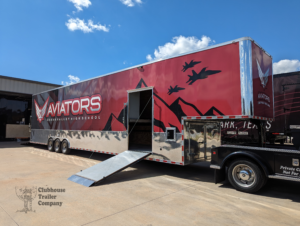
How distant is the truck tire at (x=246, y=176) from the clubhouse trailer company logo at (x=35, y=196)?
149 inches

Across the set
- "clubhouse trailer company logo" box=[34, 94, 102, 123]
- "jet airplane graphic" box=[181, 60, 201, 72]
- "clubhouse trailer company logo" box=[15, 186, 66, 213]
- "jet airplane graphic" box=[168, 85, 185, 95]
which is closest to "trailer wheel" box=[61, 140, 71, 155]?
"clubhouse trailer company logo" box=[34, 94, 102, 123]

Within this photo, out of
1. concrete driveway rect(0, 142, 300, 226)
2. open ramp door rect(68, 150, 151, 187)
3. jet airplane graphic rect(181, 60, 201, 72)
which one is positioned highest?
jet airplane graphic rect(181, 60, 201, 72)

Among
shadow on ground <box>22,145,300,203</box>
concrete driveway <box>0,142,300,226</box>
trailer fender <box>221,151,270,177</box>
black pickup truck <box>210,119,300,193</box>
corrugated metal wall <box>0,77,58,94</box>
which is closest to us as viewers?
concrete driveway <box>0,142,300,226</box>

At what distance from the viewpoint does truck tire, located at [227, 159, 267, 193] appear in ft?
14.6

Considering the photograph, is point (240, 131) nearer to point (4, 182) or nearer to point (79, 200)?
point (79, 200)

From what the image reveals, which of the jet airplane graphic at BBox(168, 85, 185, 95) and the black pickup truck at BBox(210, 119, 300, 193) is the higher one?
the jet airplane graphic at BBox(168, 85, 185, 95)

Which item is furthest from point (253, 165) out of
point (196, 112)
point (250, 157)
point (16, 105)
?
point (16, 105)

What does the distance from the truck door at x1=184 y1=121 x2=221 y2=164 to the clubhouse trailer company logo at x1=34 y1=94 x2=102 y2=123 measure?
13.6 ft

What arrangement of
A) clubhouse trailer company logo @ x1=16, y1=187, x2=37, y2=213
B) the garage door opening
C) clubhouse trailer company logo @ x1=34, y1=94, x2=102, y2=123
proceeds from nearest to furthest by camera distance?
clubhouse trailer company logo @ x1=16, y1=187, x2=37, y2=213
clubhouse trailer company logo @ x1=34, y1=94, x2=102, y2=123
the garage door opening

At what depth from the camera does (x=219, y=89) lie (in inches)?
201

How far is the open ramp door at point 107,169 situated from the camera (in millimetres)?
5410

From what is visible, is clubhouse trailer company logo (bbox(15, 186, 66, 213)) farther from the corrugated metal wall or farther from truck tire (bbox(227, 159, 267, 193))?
the corrugated metal wall

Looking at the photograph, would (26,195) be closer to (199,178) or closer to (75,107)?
(199,178)

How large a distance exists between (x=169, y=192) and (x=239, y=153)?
5.98ft
